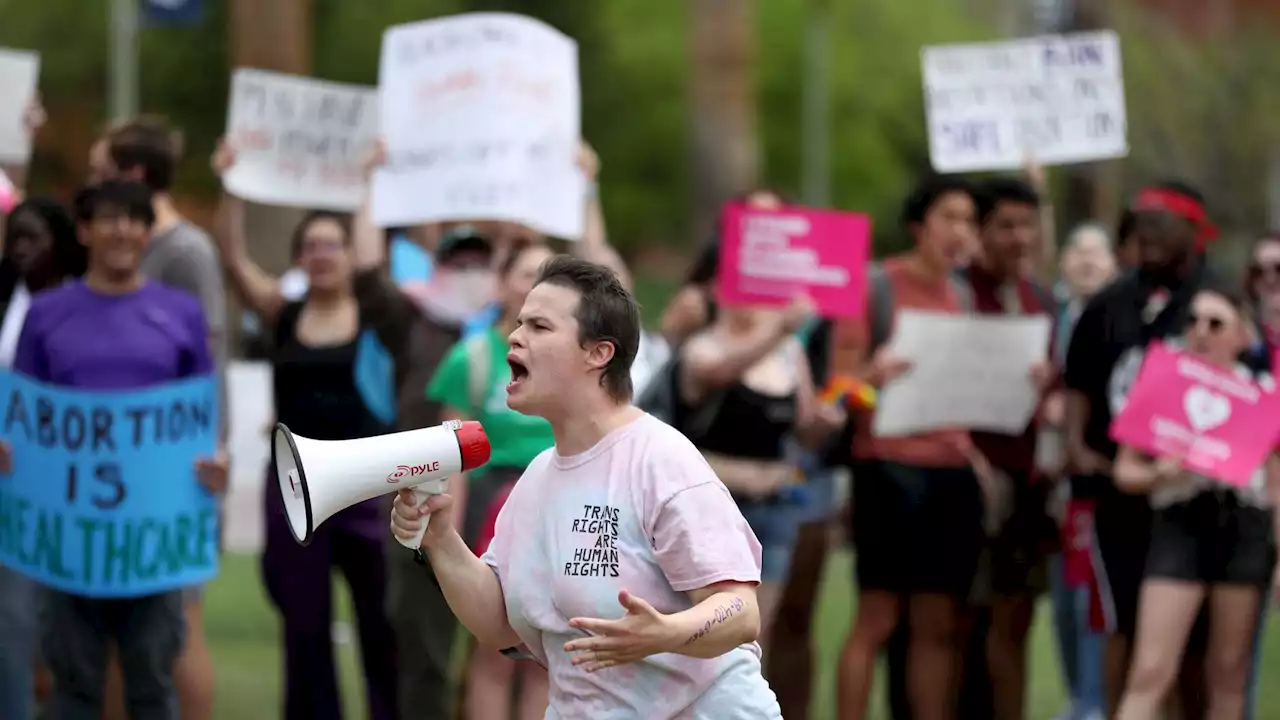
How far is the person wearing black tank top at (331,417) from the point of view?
7.68m

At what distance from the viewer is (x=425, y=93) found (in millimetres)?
8711

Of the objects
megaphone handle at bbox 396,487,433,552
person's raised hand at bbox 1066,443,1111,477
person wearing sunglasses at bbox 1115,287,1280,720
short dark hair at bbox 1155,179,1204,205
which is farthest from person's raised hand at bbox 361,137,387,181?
megaphone handle at bbox 396,487,433,552

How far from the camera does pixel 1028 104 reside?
30.8 feet

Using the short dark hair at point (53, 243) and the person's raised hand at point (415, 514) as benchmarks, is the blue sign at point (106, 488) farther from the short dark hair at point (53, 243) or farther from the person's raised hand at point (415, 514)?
the person's raised hand at point (415, 514)

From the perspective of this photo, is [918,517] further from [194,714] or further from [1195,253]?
[194,714]

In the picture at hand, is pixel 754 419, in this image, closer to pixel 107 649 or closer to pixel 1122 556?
pixel 1122 556

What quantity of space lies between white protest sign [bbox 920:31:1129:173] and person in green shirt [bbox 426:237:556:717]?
253 centimetres

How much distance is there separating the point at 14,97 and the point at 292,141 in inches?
44.4

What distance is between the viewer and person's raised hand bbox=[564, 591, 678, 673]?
13.8ft

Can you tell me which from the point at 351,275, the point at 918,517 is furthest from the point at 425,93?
the point at 918,517

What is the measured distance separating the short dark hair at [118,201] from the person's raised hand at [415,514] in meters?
2.76

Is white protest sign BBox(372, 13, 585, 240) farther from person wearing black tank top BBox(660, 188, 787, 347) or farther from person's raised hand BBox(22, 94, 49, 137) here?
person's raised hand BBox(22, 94, 49, 137)

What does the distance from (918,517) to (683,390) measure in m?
0.95

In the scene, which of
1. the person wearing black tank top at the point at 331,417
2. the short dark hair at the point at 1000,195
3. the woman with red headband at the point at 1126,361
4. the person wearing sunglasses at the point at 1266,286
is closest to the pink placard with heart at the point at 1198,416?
the woman with red headband at the point at 1126,361
